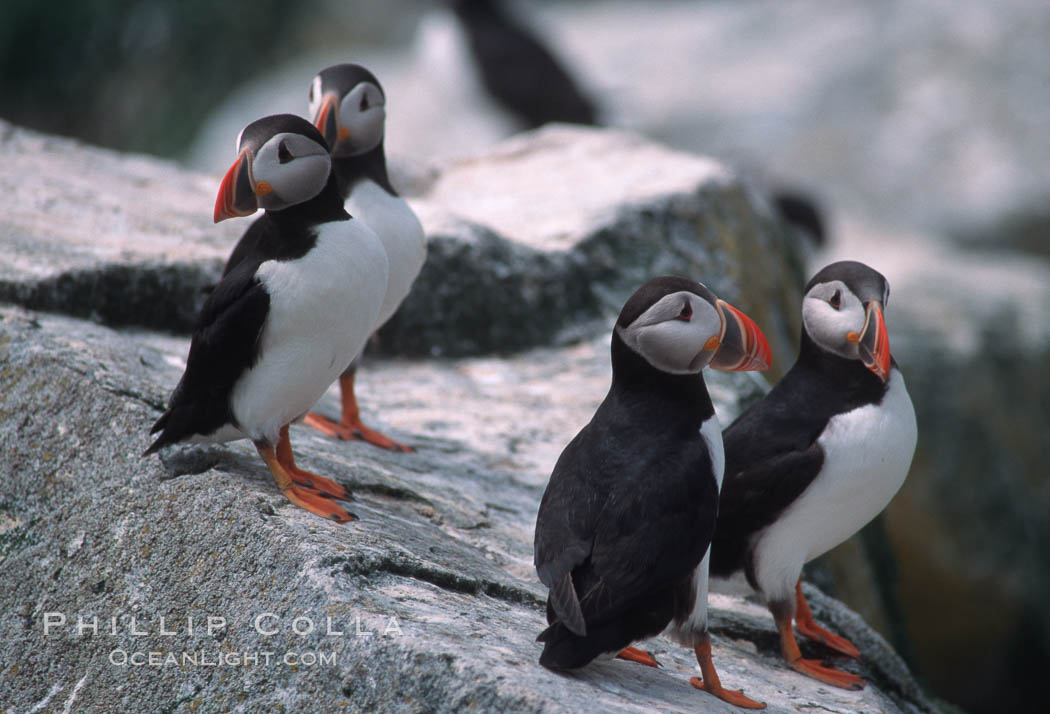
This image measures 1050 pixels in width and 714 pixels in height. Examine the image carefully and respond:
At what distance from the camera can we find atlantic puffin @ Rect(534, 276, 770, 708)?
120 inches

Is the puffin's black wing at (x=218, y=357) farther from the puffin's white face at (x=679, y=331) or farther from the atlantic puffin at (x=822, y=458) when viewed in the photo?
the atlantic puffin at (x=822, y=458)

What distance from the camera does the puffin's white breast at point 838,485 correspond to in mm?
3834

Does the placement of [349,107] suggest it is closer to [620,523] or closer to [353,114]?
[353,114]

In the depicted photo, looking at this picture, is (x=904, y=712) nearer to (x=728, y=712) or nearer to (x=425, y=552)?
(x=728, y=712)

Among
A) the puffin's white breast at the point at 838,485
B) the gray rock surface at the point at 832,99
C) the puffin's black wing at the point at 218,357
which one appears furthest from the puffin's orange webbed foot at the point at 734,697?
the gray rock surface at the point at 832,99

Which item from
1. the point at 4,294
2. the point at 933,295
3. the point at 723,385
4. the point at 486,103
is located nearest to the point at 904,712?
the point at 723,385

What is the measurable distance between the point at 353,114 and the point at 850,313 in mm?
1992

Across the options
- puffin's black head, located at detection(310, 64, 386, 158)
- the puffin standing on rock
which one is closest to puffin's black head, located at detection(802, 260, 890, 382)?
the puffin standing on rock

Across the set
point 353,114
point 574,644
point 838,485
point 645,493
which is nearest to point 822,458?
point 838,485

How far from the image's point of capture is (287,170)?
→ 11.4 feet

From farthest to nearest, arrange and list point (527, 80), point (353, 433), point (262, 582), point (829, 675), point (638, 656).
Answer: point (527, 80) → point (353, 433) → point (829, 675) → point (638, 656) → point (262, 582)

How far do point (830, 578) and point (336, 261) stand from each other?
2731mm

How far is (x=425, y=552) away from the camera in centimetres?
345

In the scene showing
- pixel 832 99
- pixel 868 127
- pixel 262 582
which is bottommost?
pixel 262 582
